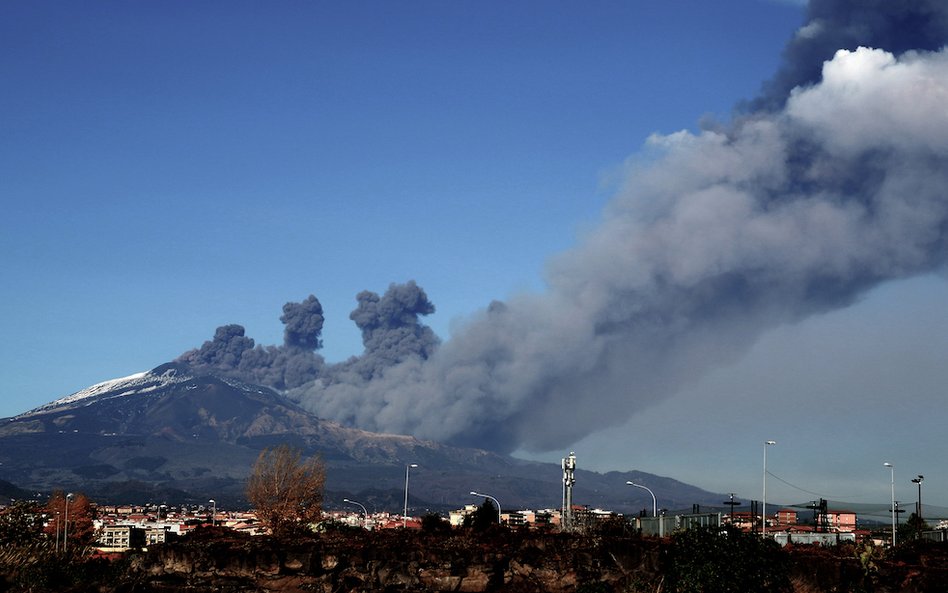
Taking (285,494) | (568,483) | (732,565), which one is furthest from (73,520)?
(732,565)

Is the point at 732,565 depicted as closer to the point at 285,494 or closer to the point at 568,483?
the point at 568,483

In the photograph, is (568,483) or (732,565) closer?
(732,565)

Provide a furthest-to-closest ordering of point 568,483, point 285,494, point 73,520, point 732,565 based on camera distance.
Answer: point 73,520
point 285,494
point 568,483
point 732,565

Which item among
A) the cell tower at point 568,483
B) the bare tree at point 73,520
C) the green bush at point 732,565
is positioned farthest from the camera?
the bare tree at point 73,520

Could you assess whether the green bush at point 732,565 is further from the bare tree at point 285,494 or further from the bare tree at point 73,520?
the bare tree at point 73,520

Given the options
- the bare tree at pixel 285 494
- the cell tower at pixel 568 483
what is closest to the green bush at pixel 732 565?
the cell tower at pixel 568 483

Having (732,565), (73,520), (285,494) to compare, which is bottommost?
Answer: (73,520)

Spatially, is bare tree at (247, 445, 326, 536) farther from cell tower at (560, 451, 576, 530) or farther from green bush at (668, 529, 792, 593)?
green bush at (668, 529, 792, 593)

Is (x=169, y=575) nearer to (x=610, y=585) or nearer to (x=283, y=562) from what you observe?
(x=283, y=562)

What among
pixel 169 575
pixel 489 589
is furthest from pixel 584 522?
pixel 169 575

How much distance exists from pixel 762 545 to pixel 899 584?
372 inches

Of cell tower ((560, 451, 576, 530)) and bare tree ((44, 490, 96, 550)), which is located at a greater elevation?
cell tower ((560, 451, 576, 530))

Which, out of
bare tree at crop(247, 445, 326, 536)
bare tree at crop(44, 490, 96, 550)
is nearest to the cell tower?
bare tree at crop(247, 445, 326, 536)

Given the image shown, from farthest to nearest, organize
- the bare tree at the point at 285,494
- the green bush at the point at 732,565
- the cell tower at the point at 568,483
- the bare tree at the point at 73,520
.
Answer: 1. the bare tree at the point at 73,520
2. the bare tree at the point at 285,494
3. the cell tower at the point at 568,483
4. the green bush at the point at 732,565
